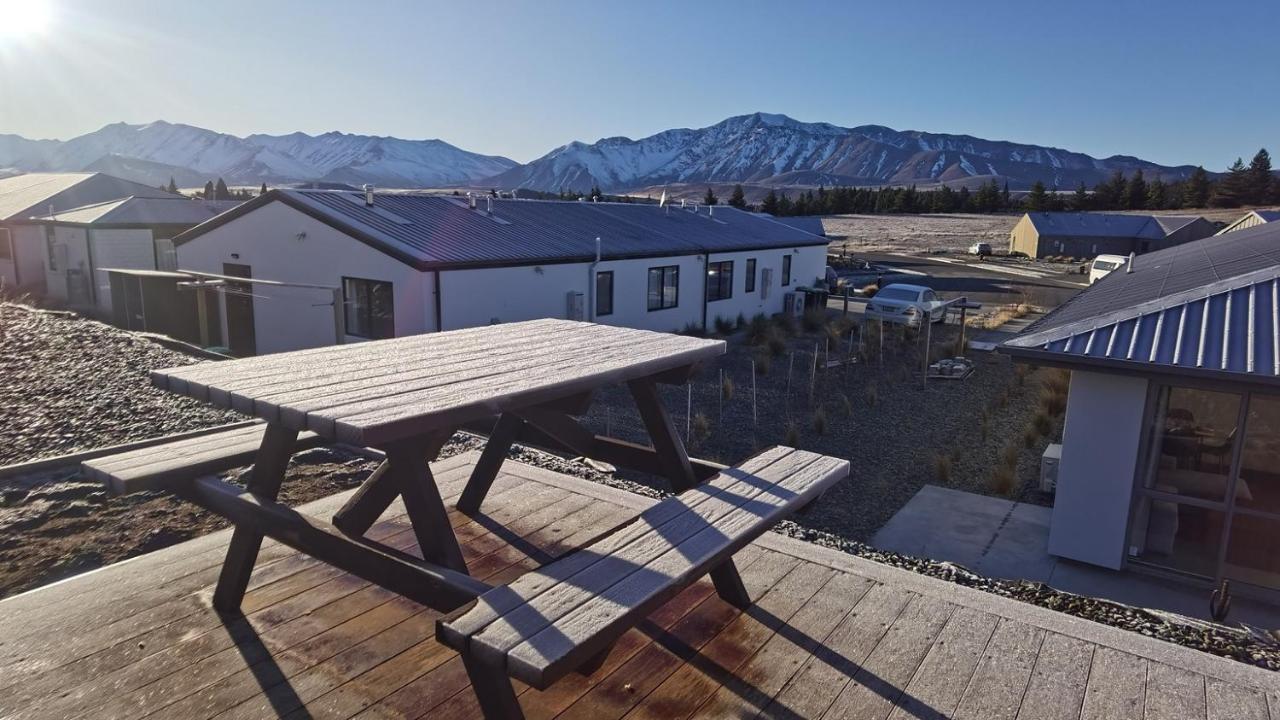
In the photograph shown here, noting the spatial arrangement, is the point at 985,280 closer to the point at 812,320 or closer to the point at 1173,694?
the point at 812,320

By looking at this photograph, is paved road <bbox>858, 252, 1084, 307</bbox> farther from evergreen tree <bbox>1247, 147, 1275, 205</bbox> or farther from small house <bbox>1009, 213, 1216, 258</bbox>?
evergreen tree <bbox>1247, 147, 1275, 205</bbox>

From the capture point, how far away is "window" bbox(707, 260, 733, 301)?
23516 mm

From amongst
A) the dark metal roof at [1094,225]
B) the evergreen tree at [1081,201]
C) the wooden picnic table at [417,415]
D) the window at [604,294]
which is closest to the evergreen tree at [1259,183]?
the evergreen tree at [1081,201]

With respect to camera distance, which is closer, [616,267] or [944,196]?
[616,267]

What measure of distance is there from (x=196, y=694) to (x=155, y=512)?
248 cm

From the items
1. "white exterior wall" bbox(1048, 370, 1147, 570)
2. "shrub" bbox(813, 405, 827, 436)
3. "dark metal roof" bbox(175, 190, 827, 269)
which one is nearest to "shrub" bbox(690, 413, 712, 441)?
"shrub" bbox(813, 405, 827, 436)

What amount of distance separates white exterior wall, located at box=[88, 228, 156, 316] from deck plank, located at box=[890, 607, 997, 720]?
25738 millimetres

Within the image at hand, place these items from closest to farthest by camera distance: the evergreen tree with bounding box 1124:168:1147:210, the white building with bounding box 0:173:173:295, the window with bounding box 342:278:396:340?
the window with bounding box 342:278:396:340
the white building with bounding box 0:173:173:295
the evergreen tree with bounding box 1124:168:1147:210

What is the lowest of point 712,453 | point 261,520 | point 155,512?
point 712,453

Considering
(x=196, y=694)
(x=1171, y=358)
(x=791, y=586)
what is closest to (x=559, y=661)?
(x=196, y=694)

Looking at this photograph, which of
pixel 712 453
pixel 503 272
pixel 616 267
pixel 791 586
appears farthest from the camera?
pixel 616 267

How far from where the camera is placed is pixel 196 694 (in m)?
3.17

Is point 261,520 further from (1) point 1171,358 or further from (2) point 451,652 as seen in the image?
(1) point 1171,358

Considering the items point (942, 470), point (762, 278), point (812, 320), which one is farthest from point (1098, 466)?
point (762, 278)
